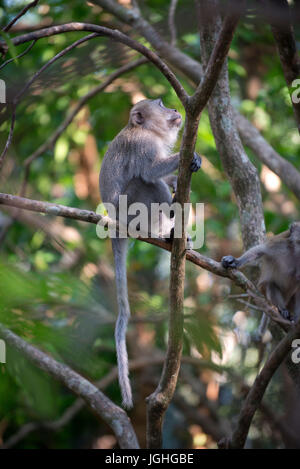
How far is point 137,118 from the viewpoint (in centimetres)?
473

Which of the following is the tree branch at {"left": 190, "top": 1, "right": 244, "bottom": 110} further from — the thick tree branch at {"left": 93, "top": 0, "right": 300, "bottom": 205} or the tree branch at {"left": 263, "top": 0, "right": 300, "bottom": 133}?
the thick tree branch at {"left": 93, "top": 0, "right": 300, "bottom": 205}

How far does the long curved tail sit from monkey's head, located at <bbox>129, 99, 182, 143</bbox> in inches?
44.2

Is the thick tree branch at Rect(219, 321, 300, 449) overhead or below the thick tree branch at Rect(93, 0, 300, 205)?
below

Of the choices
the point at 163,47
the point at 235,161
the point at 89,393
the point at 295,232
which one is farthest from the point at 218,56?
the point at 163,47

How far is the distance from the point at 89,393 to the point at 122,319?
2.05ft

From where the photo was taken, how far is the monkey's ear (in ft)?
15.5

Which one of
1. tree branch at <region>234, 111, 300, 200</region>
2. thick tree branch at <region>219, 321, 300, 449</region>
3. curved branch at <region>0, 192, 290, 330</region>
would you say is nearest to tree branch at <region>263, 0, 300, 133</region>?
tree branch at <region>234, 111, 300, 200</region>

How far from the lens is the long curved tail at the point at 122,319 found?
3440 millimetres

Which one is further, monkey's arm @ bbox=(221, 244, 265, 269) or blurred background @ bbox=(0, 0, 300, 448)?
blurred background @ bbox=(0, 0, 300, 448)

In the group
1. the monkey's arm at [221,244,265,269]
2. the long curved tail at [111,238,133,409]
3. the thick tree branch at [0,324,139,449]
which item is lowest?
the thick tree branch at [0,324,139,449]

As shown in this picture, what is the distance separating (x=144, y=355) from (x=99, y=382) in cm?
83

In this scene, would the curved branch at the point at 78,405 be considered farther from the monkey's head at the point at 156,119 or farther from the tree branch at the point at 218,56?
the tree branch at the point at 218,56
